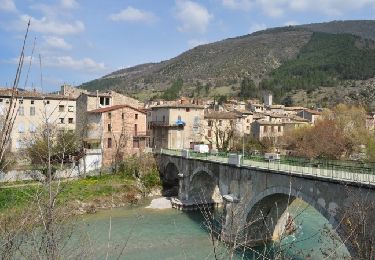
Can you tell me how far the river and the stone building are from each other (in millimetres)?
11900

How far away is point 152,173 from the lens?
4703 cm

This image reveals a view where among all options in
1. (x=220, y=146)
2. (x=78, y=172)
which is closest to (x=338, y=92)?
(x=220, y=146)

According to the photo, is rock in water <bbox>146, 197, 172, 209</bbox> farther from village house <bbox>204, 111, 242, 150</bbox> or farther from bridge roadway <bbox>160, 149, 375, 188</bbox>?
village house <bbox>204, 111, 242, 150</bbox>

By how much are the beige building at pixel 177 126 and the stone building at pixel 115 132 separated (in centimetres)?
603

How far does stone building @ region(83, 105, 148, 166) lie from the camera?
49062 mm

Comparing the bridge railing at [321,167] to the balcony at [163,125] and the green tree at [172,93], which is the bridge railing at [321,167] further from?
the green tree at [172,93]

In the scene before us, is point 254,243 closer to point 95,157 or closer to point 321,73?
point 95,157

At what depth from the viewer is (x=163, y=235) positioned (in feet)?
96.6

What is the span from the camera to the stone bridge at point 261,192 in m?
18.8

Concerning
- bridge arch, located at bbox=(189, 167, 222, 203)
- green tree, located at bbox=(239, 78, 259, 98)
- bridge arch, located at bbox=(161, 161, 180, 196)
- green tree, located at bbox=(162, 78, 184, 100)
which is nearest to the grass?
bridge arch, located at bbox=(161, 161, 180, 196)

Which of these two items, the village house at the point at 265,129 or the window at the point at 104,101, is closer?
the window at the point at 104,101

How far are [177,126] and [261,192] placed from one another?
106 feet

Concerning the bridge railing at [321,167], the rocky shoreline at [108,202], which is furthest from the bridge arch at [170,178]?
the bridge railing at [321,167]

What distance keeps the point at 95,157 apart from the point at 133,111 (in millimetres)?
7602
